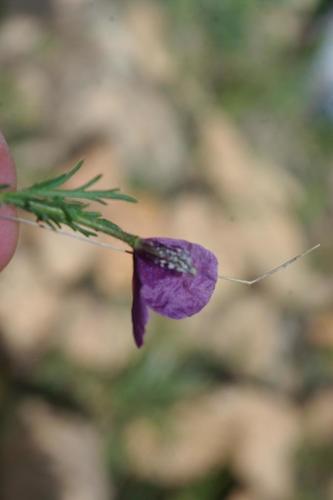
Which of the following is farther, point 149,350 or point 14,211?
point 149,350

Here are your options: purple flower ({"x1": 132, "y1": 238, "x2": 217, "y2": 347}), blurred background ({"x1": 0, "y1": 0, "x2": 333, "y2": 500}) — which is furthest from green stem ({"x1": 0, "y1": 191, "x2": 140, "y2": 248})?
blurred background ({"x1": 0, "y1": 0, "x2": 333, "y2": 500})

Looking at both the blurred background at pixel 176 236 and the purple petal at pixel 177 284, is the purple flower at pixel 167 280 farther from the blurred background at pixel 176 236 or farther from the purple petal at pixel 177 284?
the blurred background at pixel 176 236

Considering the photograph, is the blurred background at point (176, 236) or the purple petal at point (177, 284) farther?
the blurred background at point (176, 236)

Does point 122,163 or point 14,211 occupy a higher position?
point 122,163

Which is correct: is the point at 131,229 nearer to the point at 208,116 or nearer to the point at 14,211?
the point at 208,116

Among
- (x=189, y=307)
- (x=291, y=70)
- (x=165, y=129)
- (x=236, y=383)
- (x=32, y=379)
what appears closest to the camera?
(x=189, y=307)

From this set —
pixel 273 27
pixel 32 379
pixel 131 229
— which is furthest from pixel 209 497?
pixel 273 27

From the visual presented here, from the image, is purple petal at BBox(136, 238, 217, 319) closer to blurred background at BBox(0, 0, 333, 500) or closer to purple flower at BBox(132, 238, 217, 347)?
purple flower at BBox(132, 238, 217, 347)

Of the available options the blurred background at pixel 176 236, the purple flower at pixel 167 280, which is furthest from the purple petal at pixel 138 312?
the blurred background at pixel 176 236
